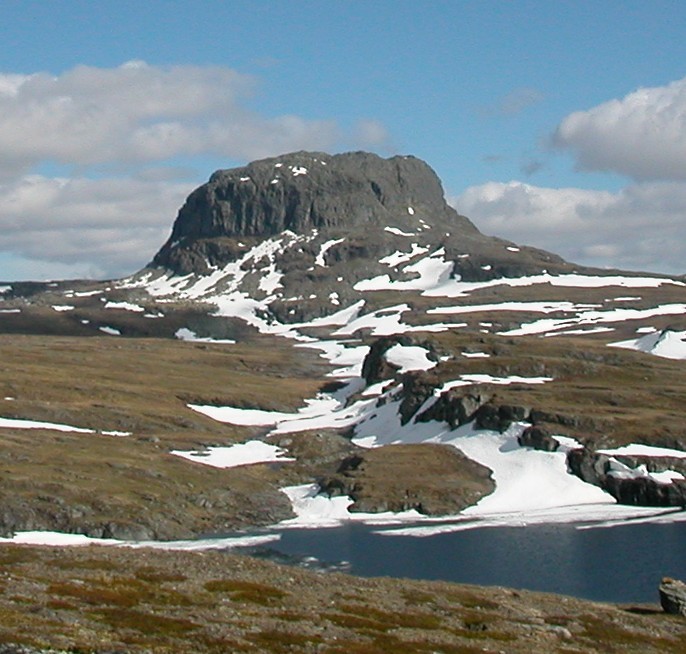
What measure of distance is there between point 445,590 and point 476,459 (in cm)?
11169

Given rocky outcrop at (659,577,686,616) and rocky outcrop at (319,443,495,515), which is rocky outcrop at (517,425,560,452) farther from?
rocky outcrop at (659,577,686,616)

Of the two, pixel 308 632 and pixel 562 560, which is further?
pixel 562 560

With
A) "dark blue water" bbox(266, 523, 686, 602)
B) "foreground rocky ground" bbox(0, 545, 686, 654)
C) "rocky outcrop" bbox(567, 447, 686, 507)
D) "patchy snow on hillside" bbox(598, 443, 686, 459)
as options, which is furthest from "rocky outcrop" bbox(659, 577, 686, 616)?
"patchy snow on hillside" bbox(598, 443, 686, 459)

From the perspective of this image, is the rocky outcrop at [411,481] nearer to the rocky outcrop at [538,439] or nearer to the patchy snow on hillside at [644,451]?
the rocky outcrop at [538,439]

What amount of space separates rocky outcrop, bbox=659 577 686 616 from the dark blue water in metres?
27.7

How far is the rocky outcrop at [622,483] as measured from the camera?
173 metres

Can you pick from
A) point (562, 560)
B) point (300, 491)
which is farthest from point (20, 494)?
point (562, 560)

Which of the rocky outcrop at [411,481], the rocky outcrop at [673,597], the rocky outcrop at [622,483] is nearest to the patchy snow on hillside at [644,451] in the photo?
the rocky outcrop at [622,483]

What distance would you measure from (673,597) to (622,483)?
99.3 m

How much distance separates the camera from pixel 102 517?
499ft

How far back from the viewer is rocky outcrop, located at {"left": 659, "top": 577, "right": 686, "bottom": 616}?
8025cm

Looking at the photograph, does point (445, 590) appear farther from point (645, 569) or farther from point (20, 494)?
point (20, 494)

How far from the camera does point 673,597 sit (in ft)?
265

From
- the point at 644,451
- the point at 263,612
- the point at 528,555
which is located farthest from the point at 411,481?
the point at 263,612
